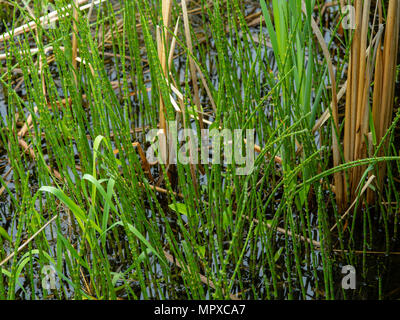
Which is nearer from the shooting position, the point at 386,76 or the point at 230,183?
the point at 230,183

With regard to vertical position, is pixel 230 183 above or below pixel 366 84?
below

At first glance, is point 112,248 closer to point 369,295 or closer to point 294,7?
point 369,295

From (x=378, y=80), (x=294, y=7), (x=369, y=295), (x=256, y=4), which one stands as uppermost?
(x=256, y=4)

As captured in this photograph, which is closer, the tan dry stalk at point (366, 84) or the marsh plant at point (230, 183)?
the marsh plant at point (230, 183)

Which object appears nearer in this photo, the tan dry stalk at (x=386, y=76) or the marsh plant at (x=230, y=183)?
the marsh plant at (x=230, y=183)

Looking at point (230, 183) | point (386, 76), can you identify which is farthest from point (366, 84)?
point (230, 183)

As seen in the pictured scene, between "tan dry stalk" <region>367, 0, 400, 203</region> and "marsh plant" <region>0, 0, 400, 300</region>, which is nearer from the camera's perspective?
"marsh plant" <region>0, 0, 400, 300</region>

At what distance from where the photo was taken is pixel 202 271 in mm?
1530

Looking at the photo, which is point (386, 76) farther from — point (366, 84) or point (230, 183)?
point (230, 183)

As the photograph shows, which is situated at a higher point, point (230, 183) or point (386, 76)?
point (386, 76)

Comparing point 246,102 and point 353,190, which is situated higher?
point 246,102

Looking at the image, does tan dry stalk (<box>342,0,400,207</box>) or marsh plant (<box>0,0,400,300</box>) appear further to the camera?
tan dry stalk (<box>342,0,400,207</box>)
